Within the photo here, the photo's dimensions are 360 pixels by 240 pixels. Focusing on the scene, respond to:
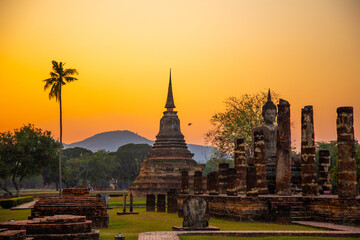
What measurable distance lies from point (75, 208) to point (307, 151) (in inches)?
428

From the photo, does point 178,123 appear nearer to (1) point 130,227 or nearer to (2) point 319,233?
Result: (1) point 130,227

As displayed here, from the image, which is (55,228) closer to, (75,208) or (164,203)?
(75,208)

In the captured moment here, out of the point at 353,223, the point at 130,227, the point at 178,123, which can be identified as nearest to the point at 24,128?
the point at 178,123

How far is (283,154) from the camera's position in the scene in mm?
25203

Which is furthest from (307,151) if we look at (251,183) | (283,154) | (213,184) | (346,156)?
(213,184)

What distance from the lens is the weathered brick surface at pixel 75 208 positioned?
18.8 metres

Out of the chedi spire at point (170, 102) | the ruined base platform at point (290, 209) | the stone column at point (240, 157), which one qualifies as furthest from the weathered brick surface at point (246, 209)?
the chedi spire at point (170, 102)

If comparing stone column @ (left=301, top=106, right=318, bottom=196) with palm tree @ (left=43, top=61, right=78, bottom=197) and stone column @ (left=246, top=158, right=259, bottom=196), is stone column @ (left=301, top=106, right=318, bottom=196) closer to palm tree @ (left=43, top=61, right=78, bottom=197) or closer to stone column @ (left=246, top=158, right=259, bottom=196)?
stone column @ (left=246, top=158, right=259, bottom=196)

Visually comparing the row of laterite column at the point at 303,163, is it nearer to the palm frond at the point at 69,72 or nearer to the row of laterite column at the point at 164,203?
the row of laterite column at the point at 164,203

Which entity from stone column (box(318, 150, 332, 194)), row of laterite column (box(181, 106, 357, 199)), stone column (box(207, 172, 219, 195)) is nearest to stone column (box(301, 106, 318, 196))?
row of laterite column (box(181, 106, 357, 199))

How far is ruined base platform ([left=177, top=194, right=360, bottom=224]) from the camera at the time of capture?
2012 centimetres

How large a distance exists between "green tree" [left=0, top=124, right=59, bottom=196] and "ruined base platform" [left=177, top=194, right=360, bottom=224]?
35030mm

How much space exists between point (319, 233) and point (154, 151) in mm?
46897

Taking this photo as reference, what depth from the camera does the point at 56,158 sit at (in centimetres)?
5769
